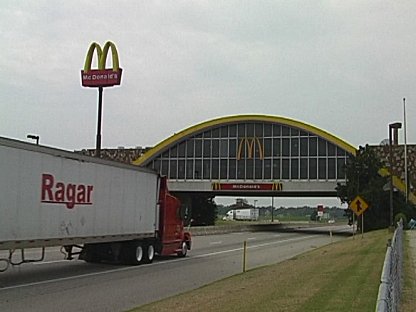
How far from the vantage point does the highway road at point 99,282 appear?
13.9m

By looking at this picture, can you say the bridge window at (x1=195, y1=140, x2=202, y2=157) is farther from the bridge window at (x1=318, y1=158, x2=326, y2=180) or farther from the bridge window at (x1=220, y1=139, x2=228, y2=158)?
the bridge window at (x1=318, y1=158, x2=326, y2=180)

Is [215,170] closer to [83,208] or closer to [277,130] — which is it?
[277,130]

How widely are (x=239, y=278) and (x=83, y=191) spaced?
518cm

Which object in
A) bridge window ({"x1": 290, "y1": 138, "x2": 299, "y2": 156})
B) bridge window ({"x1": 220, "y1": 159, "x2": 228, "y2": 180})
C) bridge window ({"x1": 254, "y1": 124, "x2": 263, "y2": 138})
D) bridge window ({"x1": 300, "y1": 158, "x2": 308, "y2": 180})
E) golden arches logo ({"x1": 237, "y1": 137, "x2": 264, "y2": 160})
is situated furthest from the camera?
bridge window ({"x1": 254, "y1": 124, "x2": 263, "y2": 138})

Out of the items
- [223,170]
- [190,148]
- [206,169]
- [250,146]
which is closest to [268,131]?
[250,146]

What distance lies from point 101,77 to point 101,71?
42 cm

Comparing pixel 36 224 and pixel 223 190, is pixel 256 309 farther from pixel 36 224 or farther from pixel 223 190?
pixel 223 190

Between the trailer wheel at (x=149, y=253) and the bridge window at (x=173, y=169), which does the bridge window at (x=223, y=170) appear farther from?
the trailer wheel at (x=149, y=253)

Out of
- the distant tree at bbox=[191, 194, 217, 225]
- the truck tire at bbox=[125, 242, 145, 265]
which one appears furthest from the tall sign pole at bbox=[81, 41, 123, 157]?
the distant tree at bbox=[191, 194, 217, 225]

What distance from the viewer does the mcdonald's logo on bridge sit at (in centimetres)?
4616

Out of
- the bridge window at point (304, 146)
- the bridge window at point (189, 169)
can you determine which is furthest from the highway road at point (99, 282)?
the bridge window at point (189, 169)

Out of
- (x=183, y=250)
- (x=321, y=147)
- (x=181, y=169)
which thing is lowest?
(x=183, y=250)

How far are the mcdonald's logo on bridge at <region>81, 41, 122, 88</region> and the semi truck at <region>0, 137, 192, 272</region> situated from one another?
811 inches

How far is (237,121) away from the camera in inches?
3155
